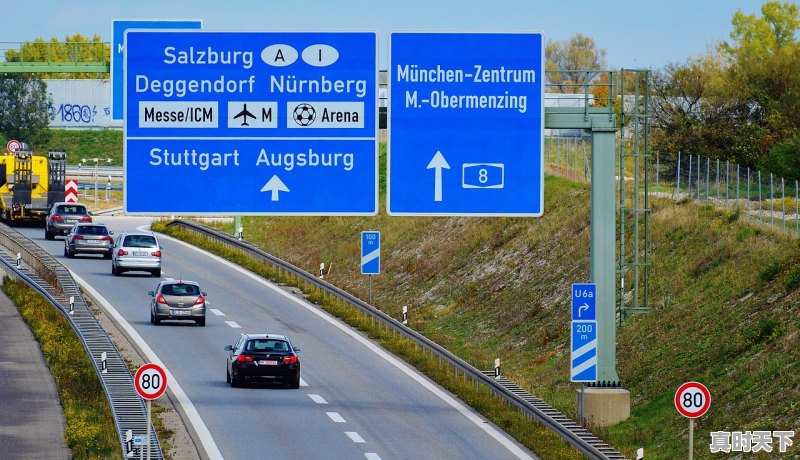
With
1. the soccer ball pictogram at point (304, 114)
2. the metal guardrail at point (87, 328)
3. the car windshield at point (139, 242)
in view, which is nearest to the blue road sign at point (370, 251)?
the metal guardrail at point (87, 328)

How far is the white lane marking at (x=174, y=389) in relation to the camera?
90.0ft

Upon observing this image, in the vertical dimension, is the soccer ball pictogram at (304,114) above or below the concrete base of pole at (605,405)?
above

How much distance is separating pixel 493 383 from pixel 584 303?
18.1 feet

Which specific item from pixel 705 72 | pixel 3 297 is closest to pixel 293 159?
pixel 3 297

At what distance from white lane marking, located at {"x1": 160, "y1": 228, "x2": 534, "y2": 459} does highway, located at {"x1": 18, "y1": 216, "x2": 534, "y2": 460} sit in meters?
0.04

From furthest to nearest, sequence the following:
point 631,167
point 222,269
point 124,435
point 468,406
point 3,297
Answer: point 631,167 → point 222,269 → point 3,297 → point 468,406 → point 124,435

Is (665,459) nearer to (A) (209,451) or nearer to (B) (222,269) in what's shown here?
(A) (209,451)

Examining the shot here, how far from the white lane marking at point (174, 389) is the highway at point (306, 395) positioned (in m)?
0.06

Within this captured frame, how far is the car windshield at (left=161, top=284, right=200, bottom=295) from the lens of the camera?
140 feet

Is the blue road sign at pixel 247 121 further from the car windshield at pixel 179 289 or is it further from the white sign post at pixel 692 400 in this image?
the car windshield at pixel 179 289

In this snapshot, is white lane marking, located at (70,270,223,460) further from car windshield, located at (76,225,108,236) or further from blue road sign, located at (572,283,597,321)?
car windshield, located at (76,225,108,236)

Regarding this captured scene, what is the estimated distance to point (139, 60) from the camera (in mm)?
23266

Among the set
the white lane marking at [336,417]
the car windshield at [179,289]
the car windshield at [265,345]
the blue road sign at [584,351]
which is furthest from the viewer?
the car windshield at [179,289]

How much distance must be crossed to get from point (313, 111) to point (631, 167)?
53.4m
